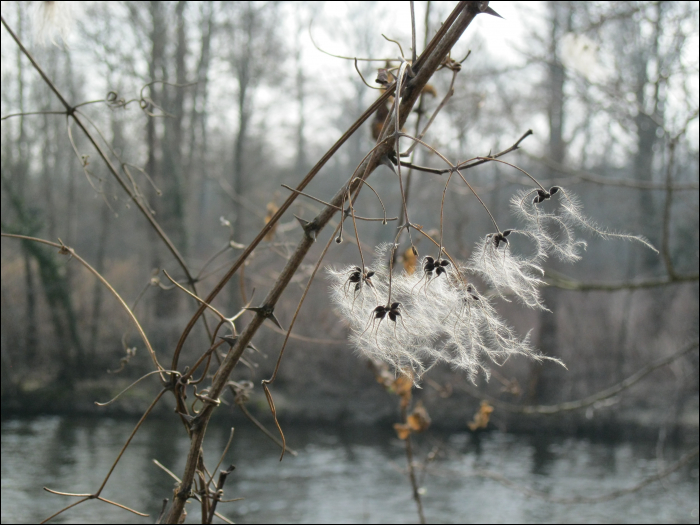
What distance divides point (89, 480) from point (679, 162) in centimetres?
566

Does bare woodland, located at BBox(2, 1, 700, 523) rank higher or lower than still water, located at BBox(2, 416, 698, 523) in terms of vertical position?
higher

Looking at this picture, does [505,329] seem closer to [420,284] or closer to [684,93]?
[420,284]

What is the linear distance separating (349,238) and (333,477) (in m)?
6.73

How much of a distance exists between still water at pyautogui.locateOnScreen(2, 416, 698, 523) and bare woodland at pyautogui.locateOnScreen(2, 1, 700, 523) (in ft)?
1.11

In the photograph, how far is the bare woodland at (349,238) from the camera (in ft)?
2.86

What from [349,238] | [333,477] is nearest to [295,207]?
[349,238]

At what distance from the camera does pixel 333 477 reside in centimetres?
809

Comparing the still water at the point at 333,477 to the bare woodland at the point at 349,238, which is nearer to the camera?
the bare woodland at the point at 349,238

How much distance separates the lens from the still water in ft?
14.2

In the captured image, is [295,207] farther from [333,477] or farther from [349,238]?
[333,477]

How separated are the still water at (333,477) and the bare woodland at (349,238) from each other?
1.11 ft

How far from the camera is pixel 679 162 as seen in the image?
437 centimetres

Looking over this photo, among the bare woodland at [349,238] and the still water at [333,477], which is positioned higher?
the bare woodland at [349,238]

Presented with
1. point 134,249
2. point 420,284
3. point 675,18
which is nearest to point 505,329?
point 420,284
